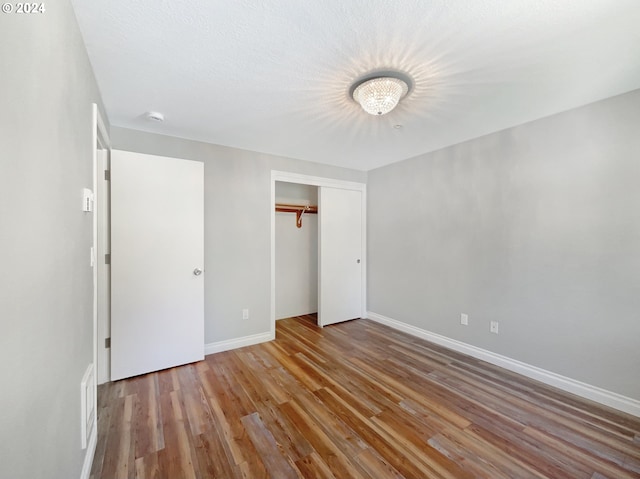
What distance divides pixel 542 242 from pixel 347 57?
2.29 meters

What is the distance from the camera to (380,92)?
1.71 m

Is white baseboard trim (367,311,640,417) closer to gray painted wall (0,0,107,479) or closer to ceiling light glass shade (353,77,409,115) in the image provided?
ceiling light glass shade (353,77,409,115)

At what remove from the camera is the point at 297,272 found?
4.31 metres

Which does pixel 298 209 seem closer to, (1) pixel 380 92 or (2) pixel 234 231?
(2) pixel 234 231

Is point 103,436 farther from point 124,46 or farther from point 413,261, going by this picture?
point 413,261

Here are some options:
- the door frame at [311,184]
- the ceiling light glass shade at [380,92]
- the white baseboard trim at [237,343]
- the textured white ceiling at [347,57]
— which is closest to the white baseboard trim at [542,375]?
the door frame at [311,184]

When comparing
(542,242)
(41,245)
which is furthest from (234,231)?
(542,242)

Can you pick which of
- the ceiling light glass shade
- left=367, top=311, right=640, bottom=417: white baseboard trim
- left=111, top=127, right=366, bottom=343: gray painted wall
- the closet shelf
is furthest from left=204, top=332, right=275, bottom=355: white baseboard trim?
the ceiling light glass shade

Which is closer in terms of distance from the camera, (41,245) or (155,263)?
(41,245)

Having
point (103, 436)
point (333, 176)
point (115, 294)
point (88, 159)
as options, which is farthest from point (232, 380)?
point (333, 176)

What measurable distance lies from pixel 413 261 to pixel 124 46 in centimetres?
339

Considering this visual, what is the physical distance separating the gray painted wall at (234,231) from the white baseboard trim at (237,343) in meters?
0.05

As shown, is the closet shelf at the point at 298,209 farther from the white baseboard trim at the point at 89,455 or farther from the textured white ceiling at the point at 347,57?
the white baseboard trim at the point at 89,455

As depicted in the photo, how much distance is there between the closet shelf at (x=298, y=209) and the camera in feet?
13.3
